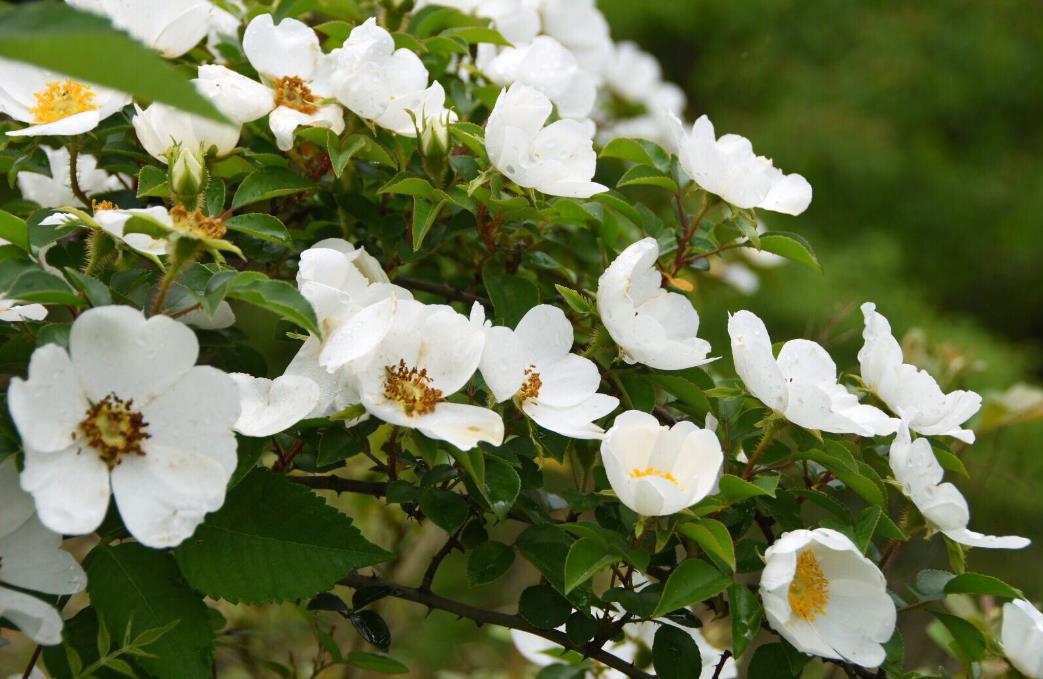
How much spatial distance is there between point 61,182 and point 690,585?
754 mm

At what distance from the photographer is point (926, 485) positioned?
2.84ft

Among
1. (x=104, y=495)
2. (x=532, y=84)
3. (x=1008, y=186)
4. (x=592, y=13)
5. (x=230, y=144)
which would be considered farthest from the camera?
(x=1008, y=186)

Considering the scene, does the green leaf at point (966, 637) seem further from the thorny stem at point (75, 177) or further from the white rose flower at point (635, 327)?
the thorny stem at point (75, 177)

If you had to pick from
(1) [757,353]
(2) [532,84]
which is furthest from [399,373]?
(2) [532,84]

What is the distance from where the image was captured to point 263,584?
756 millimetres

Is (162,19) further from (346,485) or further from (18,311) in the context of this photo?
(346,485)

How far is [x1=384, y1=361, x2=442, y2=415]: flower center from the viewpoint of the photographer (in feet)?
2.47

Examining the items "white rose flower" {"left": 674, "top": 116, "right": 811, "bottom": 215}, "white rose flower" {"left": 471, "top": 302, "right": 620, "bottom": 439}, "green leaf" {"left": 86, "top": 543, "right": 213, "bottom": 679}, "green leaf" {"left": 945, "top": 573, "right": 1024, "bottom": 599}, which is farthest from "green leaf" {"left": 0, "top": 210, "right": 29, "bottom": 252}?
"green leaf" {"left": 945, "top": 573, "right": 1024, "bottom": 599}

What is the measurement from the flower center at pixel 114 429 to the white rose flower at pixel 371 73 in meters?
0.32

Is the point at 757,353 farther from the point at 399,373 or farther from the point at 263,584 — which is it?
the point at 263,584

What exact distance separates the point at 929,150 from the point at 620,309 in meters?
4.23

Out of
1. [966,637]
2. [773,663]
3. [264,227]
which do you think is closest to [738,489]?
[773,663]

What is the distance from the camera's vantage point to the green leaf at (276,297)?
69 cm

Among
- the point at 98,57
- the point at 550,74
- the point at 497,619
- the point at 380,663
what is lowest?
the point at 380,663
